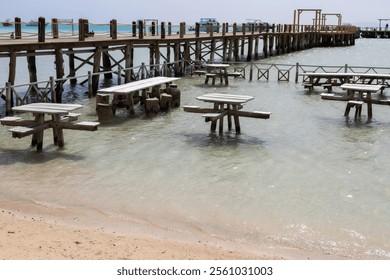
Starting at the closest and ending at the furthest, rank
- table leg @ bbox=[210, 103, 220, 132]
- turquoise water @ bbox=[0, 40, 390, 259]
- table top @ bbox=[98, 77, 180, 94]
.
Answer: turquoise water @ bbox=[0, 40, 390, 259] < table leg @ bbox=[210, 103, 220, 132] < table top @ bbox=[98, 77, 180, 94]

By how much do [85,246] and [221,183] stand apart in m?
3.52

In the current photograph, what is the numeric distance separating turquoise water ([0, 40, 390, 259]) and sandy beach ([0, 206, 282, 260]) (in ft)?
1.25

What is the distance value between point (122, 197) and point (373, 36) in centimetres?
10303

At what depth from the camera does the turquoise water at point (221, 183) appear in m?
7.25

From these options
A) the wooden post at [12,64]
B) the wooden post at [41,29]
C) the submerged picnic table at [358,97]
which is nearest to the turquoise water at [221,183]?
the submerged picnic table at [358,97]

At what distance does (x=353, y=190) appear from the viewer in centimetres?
902

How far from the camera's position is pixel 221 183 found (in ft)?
30.3

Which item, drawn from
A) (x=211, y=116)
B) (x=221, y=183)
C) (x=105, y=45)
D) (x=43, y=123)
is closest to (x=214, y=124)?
(x=211, y=116)

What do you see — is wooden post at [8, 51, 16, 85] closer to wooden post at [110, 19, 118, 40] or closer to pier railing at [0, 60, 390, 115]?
pier railing at [0, 60, 390, 115]

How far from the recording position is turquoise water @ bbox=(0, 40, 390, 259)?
7246 millimetres

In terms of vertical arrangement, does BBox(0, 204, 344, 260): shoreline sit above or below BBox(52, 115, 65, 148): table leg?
below

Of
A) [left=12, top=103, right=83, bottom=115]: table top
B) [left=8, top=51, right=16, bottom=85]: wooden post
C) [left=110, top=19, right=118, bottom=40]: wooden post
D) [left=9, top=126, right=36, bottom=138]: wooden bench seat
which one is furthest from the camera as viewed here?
[left=110, top=19, right=118, bottom=40]: wooden post

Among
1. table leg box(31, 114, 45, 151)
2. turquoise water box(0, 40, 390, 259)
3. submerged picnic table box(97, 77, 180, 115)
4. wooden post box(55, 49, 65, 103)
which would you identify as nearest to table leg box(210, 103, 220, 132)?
turquoise water box(0, 40, 390, 259)
